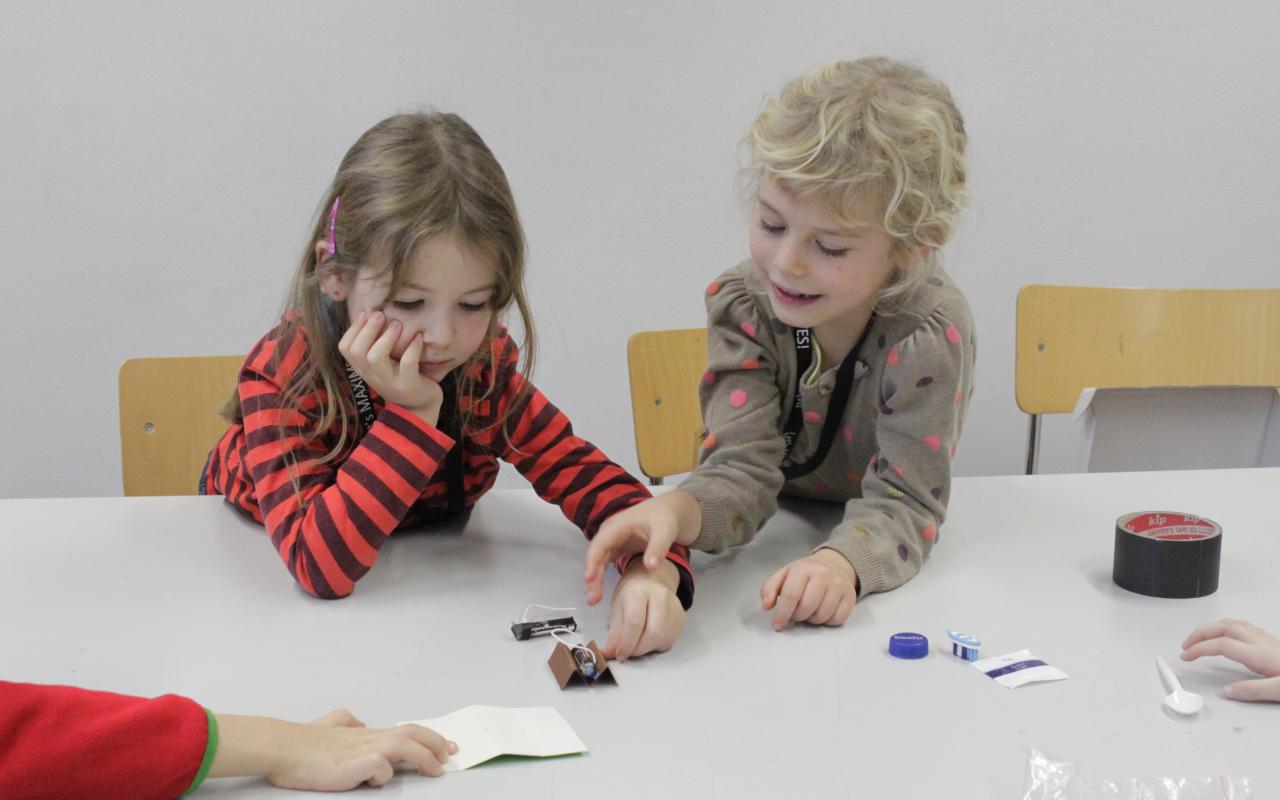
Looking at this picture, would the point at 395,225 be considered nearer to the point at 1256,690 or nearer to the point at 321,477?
the point at 321,477

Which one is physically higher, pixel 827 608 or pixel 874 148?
pixel 874 148

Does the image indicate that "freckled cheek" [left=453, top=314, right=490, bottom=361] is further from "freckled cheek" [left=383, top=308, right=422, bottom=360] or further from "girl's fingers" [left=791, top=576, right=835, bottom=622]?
"girl's fingers" [left=791, top=576, right=835, bottom=622]

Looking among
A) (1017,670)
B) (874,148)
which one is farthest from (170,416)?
(1017,670)

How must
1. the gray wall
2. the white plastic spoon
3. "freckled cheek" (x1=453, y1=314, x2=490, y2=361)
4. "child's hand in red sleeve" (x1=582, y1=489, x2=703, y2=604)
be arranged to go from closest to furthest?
the white plastic spoon < "child's hand in red sleeve" (x1=582, y1=489, x2=703, y2=604) < "freckled cheek" (x1=453, y1=314, x2=490, y2=361) < the gray wall

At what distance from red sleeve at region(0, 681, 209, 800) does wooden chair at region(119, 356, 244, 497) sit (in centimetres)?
101

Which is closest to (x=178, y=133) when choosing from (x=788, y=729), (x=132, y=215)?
(x=132, y=215)

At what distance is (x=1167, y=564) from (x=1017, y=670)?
0.82ft

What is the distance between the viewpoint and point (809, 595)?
3.23 ft

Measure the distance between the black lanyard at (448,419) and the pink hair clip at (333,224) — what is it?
0.41 feet

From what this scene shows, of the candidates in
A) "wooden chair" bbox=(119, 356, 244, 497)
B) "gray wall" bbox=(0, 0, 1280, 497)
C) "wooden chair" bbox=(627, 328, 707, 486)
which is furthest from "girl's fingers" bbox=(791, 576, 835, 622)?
"gray wall" bbox=(0, 0, 1280, 497)

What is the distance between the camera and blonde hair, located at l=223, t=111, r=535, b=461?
3.63 ft

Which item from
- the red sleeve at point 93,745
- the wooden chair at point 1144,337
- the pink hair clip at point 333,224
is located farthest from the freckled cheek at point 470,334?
the wooden chair at point 1144,337

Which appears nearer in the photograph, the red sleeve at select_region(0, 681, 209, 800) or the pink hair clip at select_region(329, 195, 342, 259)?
the red sleeve at select_region(0, 681, 209, 800)

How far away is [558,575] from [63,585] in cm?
47
